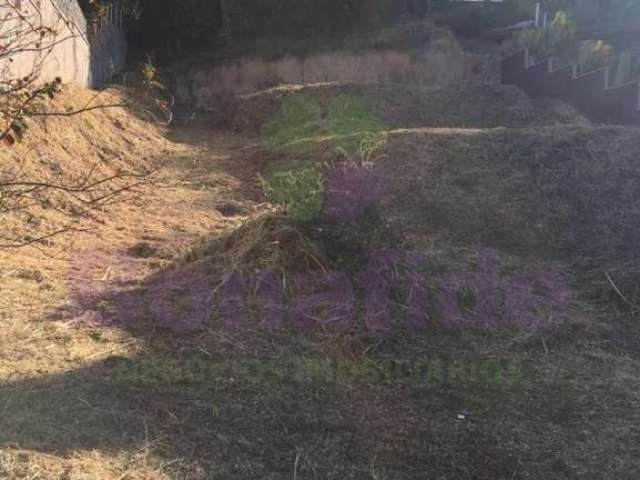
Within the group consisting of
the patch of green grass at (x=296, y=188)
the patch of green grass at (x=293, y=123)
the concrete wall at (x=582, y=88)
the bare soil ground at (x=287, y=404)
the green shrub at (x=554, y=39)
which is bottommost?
the bare soil ground at (x=287, y=404)

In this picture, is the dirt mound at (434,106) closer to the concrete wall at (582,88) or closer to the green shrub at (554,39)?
the concrete wall at (582,88)

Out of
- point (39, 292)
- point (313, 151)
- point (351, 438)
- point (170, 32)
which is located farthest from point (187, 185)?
point (170, 32)

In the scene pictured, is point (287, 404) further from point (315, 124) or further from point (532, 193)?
point (315, 124)

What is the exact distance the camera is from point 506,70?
1566cm

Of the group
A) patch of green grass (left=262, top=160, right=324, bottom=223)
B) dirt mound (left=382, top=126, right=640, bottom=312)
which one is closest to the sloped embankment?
patch of green grass (left=262, top=160, right=324, bottom=223)

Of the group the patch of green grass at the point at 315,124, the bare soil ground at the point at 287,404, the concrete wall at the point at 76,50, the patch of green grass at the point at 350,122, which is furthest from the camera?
the patch of green grass at the point at 315,124

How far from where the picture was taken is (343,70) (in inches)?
750

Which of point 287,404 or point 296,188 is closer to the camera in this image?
point 287,404

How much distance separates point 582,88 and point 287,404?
9943mm

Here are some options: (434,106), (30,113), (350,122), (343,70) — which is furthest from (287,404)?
(343,70)

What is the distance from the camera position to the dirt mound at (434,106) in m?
11.3

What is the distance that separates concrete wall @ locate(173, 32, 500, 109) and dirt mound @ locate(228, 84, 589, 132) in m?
3.61

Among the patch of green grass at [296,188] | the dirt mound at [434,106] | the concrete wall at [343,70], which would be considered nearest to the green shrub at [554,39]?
the dirt mound at [434,106]

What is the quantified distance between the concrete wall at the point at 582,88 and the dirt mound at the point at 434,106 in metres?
0.26
